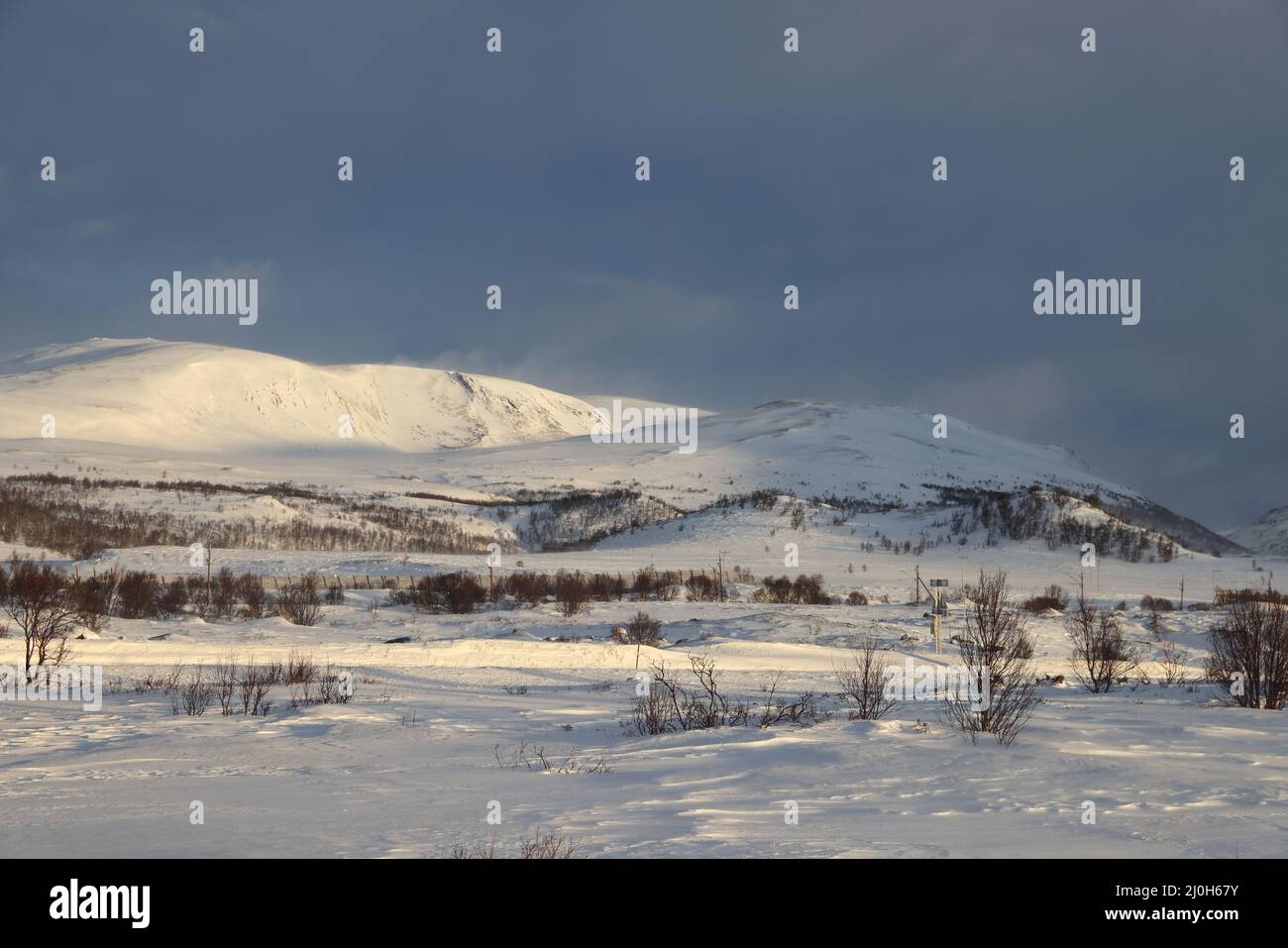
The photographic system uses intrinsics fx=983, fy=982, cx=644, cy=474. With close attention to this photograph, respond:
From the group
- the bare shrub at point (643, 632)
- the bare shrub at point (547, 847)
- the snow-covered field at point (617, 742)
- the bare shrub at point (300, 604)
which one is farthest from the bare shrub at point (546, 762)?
the bare shrub at point (300, 604)

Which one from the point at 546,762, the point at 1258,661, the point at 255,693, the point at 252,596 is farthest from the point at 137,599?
the point at 1258,661

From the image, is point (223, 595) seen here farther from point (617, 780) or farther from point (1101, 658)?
point (617, 780)

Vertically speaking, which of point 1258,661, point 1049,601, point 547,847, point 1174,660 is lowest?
point 1174,660

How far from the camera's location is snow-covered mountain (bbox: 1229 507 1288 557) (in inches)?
4621

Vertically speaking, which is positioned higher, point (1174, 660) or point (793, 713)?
point (793, 713)

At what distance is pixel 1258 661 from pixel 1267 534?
134733 mm

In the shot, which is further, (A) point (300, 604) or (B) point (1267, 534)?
(B) point (1267, 534)

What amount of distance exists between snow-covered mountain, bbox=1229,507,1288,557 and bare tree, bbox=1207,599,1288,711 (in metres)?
110

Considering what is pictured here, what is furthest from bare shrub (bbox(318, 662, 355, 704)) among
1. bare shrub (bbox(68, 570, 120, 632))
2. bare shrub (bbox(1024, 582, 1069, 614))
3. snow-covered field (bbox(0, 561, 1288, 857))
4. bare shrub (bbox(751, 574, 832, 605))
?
bare shrub (bbox(751, 574, 832, 605))

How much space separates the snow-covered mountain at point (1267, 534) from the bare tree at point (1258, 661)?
110 meters

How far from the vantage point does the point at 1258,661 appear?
15.6 m

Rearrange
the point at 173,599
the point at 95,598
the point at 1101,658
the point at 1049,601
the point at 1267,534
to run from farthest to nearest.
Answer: the point at 1267,534 → the point at 1049,601 → the point at 173,599 → the point at 95,598 → the point at 1101,658
